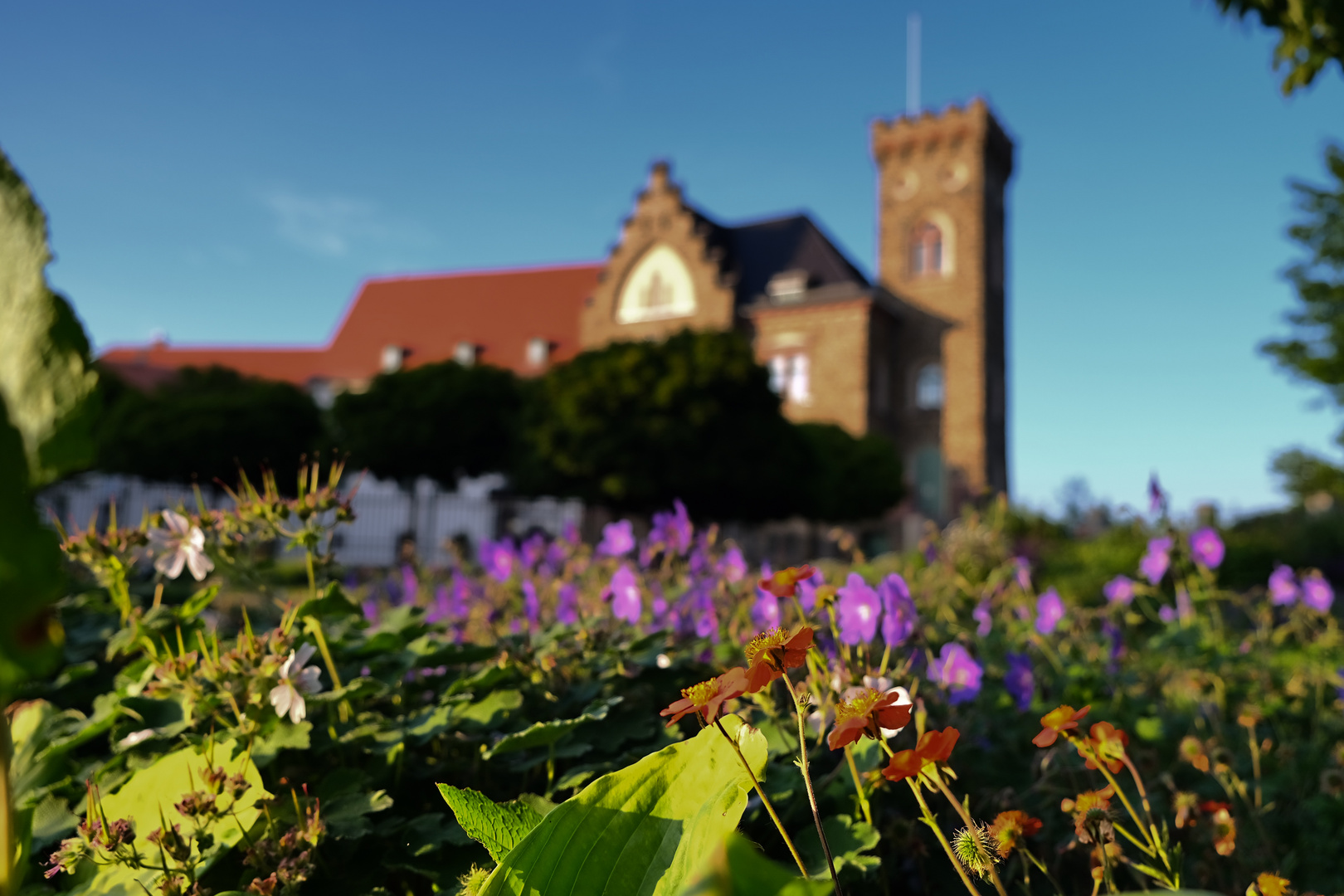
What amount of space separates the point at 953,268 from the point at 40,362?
28.7m

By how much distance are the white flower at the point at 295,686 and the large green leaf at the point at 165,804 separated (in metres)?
0.09

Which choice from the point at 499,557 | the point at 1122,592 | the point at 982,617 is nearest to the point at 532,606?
the point at 499,557

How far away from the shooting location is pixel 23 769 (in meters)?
0.91

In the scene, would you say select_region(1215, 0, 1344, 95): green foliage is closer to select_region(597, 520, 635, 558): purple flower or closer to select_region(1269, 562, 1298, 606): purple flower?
select_region(1269, 562, 1298, 606): purple flower

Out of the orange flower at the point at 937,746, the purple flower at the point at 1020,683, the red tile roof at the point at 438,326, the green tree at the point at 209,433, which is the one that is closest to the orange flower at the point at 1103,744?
the orange flower at the point at 937,746

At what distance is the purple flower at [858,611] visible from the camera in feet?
6.33

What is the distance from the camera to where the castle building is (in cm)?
2667

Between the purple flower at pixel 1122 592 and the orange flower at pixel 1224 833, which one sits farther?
the purple flower at pixel 1122 592

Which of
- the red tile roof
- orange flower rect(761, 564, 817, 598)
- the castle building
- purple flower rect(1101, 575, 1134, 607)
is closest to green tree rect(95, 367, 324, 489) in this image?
the castle building

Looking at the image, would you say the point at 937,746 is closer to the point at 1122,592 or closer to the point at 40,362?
the point at 40,362

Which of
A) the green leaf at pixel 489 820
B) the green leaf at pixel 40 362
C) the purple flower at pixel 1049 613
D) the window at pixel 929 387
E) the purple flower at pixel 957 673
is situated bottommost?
the purple flower at pixel 1049 613

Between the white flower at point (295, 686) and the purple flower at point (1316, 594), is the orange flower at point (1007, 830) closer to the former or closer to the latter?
the white flower at point (295, 686)

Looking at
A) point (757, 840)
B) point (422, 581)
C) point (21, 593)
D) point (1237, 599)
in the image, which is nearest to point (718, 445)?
point (422, 581)

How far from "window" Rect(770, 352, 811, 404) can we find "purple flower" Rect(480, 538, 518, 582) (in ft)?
78.2
